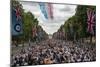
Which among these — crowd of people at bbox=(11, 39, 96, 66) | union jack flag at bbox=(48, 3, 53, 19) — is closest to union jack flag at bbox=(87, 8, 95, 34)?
crowd of people at bbox=(11, 39, 96, 66)

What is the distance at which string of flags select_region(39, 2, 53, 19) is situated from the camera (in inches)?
102

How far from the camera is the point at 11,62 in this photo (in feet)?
7.92

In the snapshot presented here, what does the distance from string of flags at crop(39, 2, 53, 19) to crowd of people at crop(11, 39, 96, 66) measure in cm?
29

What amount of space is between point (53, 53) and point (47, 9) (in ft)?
1.70

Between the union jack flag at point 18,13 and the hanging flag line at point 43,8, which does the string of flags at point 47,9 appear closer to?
the hanging flag line at point 43,8

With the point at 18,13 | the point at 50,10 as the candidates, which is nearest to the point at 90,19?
the point at 50,10

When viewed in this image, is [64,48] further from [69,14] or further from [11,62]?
[11,62]

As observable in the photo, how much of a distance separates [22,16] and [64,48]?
0.64 m

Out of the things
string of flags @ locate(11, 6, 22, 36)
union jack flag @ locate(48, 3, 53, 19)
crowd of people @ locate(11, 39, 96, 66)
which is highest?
union jack flag @ locate(48, 3, 53, 19)

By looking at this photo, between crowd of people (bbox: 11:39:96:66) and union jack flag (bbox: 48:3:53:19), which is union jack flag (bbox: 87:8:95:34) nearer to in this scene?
crowd of people (bbox: 11:39:96:66)

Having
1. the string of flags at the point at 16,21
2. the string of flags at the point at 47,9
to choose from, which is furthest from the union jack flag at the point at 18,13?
the string of flags at the point at 47,9

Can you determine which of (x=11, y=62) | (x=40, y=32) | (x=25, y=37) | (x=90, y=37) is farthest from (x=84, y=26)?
(x=11, y=62)

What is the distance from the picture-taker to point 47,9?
2.62m

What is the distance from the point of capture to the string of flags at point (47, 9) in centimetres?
259
